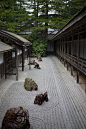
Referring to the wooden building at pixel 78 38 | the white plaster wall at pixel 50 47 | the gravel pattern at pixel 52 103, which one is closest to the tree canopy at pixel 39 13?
the white plaster wall at pixel 50 47

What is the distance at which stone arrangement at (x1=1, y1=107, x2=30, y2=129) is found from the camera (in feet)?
13.1

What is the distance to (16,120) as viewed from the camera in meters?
4.07

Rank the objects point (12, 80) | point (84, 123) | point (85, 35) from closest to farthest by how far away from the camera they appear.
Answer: point (84, 123), point (12, 80), point (85, 35)

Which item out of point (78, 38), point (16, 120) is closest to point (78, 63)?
point (78, 38)

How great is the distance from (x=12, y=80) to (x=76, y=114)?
548cm

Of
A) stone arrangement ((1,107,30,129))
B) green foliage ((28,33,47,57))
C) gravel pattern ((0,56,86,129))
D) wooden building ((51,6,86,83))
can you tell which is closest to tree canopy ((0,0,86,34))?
green foliage ((28,33,47,57))

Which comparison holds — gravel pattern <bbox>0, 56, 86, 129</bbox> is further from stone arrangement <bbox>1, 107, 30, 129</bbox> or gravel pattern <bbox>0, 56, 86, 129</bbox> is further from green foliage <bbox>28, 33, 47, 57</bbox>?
green foliage <bbox>28, 33, 47, 57</bbox>

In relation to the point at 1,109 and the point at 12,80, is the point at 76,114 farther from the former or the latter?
the point at 12,80

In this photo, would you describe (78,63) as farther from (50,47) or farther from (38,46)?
(50,47)

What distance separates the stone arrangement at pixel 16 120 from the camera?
13.1 feet

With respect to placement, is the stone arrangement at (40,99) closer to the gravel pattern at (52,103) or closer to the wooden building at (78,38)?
the gravel pattern at (52,103)

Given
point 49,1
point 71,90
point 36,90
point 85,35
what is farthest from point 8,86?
point 49,1

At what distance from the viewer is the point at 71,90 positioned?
7.41 meters

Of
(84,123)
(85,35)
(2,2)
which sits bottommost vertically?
(84,123)
